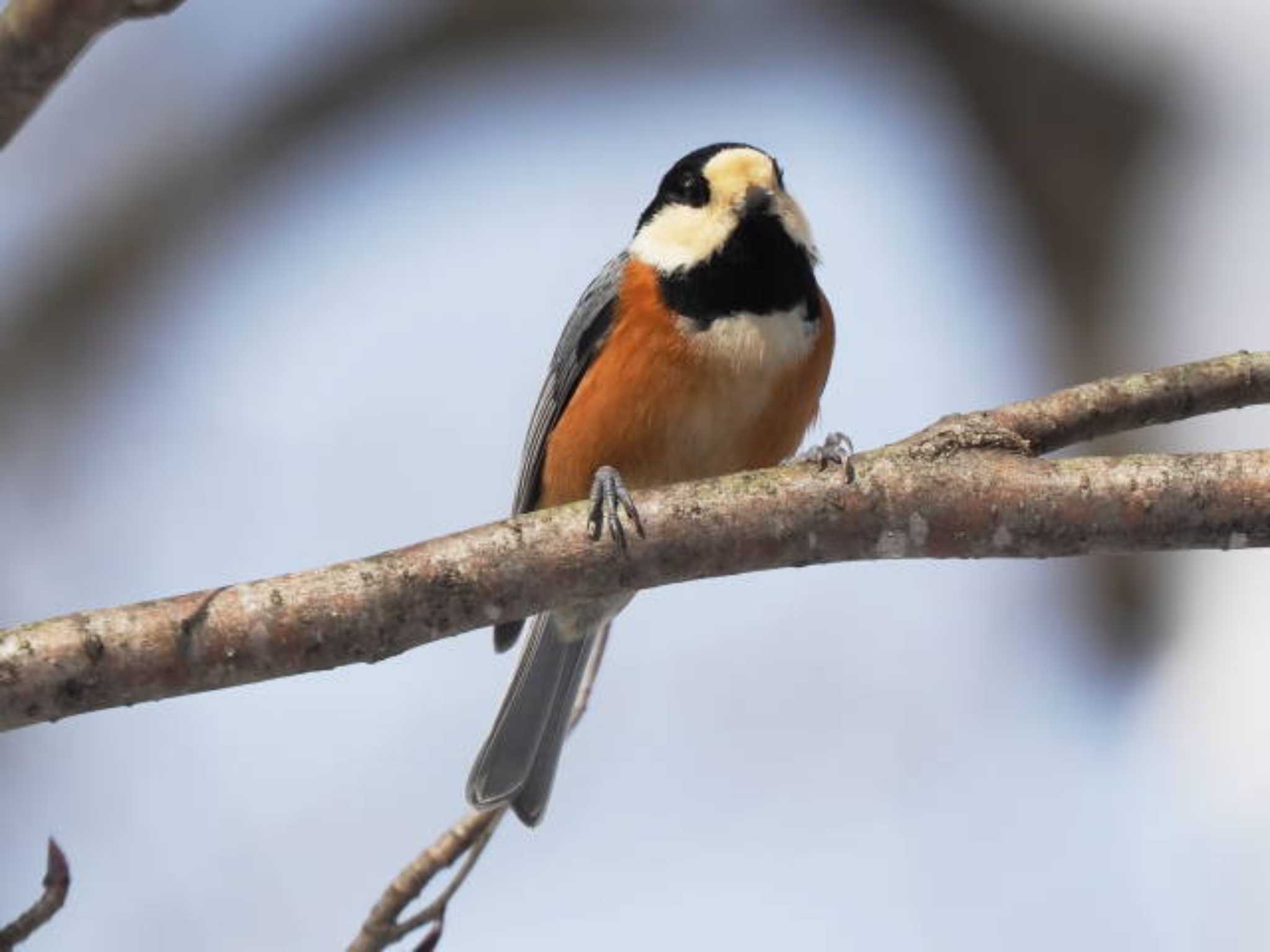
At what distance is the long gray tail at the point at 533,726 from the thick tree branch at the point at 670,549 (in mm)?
1244

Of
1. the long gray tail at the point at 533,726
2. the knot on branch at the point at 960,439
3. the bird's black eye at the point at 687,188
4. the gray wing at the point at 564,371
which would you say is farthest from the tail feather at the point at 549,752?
the knot on branch at the point at 960,439

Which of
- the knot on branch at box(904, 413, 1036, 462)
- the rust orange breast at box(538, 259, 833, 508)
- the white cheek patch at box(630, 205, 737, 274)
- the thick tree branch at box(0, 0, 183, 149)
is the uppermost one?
the white cheek patch at box(630, 205, 737, 274)

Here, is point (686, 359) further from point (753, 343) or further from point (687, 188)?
point (687, 188)

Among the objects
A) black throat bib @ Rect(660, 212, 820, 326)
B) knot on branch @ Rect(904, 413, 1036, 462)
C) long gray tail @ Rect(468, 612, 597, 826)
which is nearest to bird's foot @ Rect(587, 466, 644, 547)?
knot on branch @ Rect(904, 413, 1036, 462)

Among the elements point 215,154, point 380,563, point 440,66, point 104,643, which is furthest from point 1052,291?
point 104,643

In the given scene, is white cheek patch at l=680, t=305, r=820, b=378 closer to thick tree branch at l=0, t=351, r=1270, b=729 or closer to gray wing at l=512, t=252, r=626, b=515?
gray wing at l=512, t=252, r=626, b=515

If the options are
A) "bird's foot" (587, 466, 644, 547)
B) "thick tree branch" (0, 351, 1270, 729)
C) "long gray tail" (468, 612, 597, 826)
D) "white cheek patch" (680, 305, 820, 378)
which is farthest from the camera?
"long gray tail" (468, 612, 597, 826)

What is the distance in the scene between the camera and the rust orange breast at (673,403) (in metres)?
3.95

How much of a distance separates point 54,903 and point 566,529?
1028 millimetres

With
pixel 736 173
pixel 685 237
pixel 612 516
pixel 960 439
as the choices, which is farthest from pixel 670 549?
pixel 736 173

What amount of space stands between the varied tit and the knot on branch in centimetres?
94

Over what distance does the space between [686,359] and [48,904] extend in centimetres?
189

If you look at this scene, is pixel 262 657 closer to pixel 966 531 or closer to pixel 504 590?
pixel 504 590

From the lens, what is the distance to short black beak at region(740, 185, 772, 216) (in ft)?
13.6
